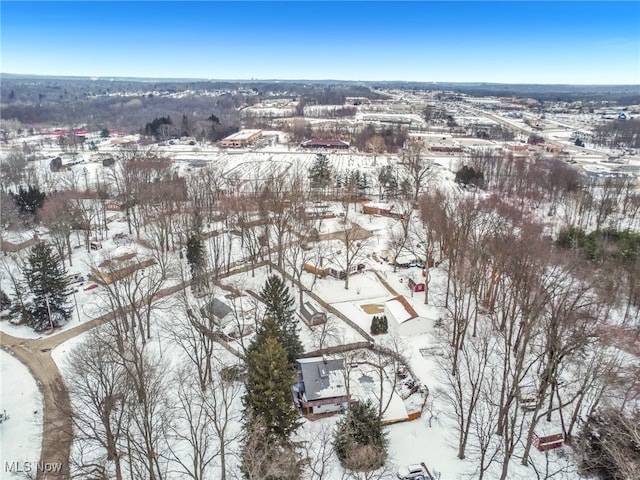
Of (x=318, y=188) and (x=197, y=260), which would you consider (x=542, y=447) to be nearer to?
(x=197, y=260)

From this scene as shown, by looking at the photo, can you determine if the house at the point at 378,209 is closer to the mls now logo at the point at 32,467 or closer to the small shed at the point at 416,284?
the small shed at the point at 416,284

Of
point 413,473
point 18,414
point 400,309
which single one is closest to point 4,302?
point 18,414

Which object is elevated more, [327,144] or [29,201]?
[327,144]

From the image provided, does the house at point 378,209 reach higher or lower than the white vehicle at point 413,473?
higher

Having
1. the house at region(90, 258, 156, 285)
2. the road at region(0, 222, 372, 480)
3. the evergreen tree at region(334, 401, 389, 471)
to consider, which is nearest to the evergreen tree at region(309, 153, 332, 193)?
the house at region(90, 258, 156, 285)

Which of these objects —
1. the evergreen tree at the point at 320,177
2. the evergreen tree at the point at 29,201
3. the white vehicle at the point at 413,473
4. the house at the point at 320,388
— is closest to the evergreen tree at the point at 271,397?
the house at the point at 320,388

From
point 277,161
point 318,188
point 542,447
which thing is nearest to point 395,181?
point 318,188

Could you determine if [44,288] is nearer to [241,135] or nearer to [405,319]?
[405,319]
